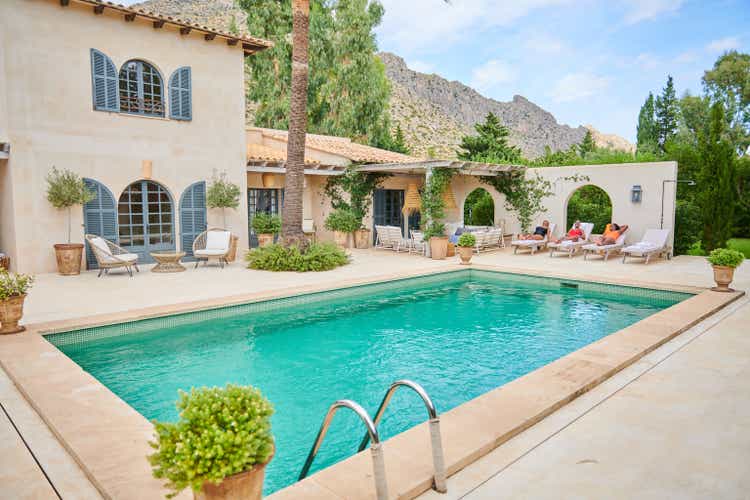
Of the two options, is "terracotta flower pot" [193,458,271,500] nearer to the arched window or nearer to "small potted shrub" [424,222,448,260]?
the arched window

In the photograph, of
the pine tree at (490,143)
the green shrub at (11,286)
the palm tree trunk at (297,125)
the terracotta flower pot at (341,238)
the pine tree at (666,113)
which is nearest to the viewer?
the green shrub at (11,286)

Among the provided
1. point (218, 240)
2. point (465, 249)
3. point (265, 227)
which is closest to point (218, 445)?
point (218, 240)

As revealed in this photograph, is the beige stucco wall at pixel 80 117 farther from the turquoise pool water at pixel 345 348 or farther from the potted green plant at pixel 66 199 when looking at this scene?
the turquoise pool water at pixel 345 348

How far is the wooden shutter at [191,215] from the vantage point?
13.4m

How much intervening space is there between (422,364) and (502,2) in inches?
1791

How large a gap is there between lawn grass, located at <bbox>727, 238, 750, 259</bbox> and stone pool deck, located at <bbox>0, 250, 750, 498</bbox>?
402cm

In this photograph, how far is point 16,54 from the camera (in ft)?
35.3

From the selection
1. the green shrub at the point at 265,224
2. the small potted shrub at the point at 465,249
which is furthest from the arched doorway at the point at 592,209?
the green shrub at the point at 265,224

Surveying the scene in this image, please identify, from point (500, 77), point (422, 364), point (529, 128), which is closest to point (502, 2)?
point (500, 77)

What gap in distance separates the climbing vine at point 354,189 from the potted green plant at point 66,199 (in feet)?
26.0

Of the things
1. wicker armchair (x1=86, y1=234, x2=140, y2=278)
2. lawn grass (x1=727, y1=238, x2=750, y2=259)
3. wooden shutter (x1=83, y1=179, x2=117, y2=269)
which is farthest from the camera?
lawn grass (x1=727, y1=238, x2=750, y2=259)

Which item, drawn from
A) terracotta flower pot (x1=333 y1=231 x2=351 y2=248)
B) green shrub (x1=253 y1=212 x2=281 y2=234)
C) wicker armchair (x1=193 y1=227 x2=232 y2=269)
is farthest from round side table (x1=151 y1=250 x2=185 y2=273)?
terracotta flower pot (x1=333 y1=231 x2=351 y2=248)

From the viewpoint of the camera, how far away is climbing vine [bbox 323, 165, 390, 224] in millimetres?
17062

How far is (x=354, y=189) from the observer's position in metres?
17.1
